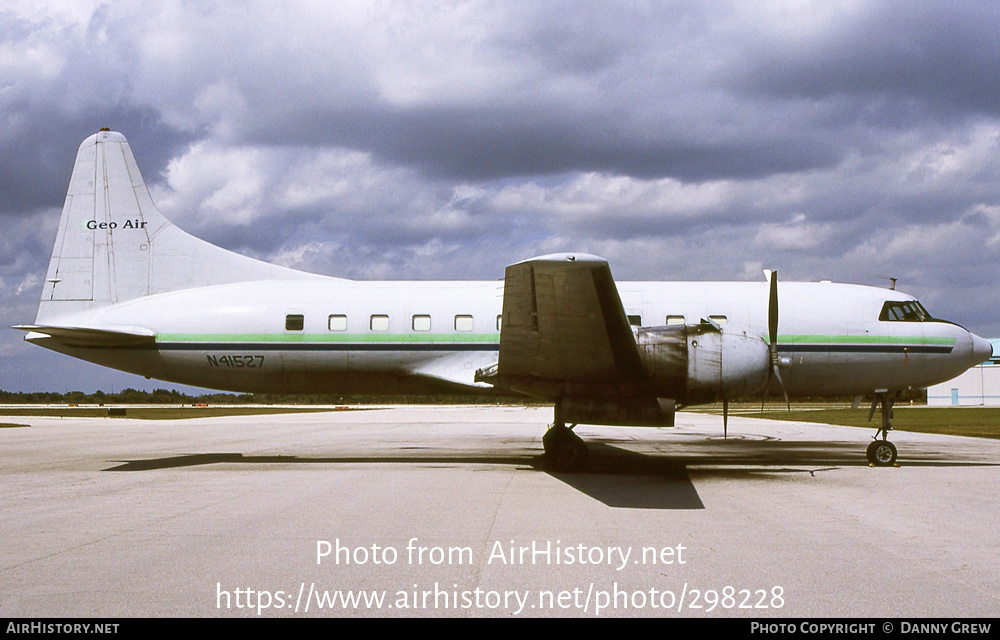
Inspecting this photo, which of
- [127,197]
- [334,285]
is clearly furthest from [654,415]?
[127,197]

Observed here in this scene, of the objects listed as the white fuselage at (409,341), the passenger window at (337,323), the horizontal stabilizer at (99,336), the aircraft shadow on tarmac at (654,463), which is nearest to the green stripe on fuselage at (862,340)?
the white fuselage at (409,341)

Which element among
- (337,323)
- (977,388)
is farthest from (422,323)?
(977,388)

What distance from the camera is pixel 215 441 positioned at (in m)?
23.7

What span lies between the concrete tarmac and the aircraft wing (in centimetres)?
176

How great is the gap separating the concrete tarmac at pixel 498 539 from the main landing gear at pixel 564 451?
0.44m

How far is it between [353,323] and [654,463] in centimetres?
719

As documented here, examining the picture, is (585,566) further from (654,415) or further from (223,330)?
(223,330)

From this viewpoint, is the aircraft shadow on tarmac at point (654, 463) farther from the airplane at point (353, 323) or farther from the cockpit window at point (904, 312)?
the cockpit window at point (904, 312)

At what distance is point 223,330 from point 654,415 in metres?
9.28

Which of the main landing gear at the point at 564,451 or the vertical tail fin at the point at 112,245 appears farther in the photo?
the vertical tail fin at the point at 112,245

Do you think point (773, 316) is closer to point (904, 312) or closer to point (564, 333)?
point (564, 333)

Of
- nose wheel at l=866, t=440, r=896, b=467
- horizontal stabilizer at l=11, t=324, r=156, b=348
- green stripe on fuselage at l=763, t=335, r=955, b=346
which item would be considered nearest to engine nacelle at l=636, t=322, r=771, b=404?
green stripe on fuselage at l=763, t=335, r=955, b=346

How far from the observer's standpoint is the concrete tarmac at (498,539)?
18.0ft

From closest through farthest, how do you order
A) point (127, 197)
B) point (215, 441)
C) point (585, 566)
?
point (585, 566) < point (127, 197) < point (215, 441)
